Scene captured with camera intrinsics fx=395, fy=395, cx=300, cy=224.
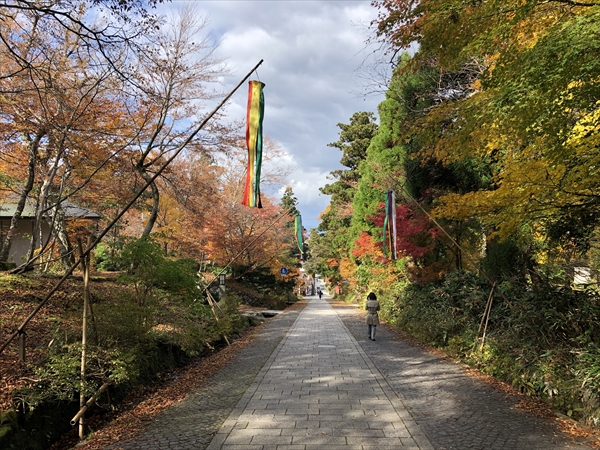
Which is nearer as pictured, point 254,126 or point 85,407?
point 85,407

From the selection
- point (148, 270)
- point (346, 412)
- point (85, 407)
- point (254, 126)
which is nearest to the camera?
point (85, 407)

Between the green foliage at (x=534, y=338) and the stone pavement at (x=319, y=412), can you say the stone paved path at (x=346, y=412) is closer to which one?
the stone pavement at (x=319, y=412)

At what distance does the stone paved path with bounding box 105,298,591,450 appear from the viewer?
424cm

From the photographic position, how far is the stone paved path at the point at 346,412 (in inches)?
167

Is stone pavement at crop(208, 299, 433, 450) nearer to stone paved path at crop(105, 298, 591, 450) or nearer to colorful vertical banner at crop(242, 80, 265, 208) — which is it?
stone paved path at crop(105, 298, 591, 450)

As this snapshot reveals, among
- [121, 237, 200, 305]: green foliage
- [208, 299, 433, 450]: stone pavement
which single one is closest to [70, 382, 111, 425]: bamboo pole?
[208, 299, 433, 450]: stone pavement

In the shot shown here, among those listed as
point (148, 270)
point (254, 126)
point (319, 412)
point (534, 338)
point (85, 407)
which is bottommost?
point (319, 412)

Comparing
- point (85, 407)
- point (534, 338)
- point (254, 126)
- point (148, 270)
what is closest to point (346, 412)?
point (85, 407)

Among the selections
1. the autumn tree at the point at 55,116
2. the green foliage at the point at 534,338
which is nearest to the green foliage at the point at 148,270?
the autumn tree at the point at 55,116

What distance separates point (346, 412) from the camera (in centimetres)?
520

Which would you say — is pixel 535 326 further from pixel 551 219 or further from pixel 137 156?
pixel 137 156

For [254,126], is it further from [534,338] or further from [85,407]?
[534,338]

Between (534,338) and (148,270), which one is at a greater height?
(148,270)

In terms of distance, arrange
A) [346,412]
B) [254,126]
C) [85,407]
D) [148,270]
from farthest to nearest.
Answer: [148,270]
[254,126]
[346,412]
[85,407]
